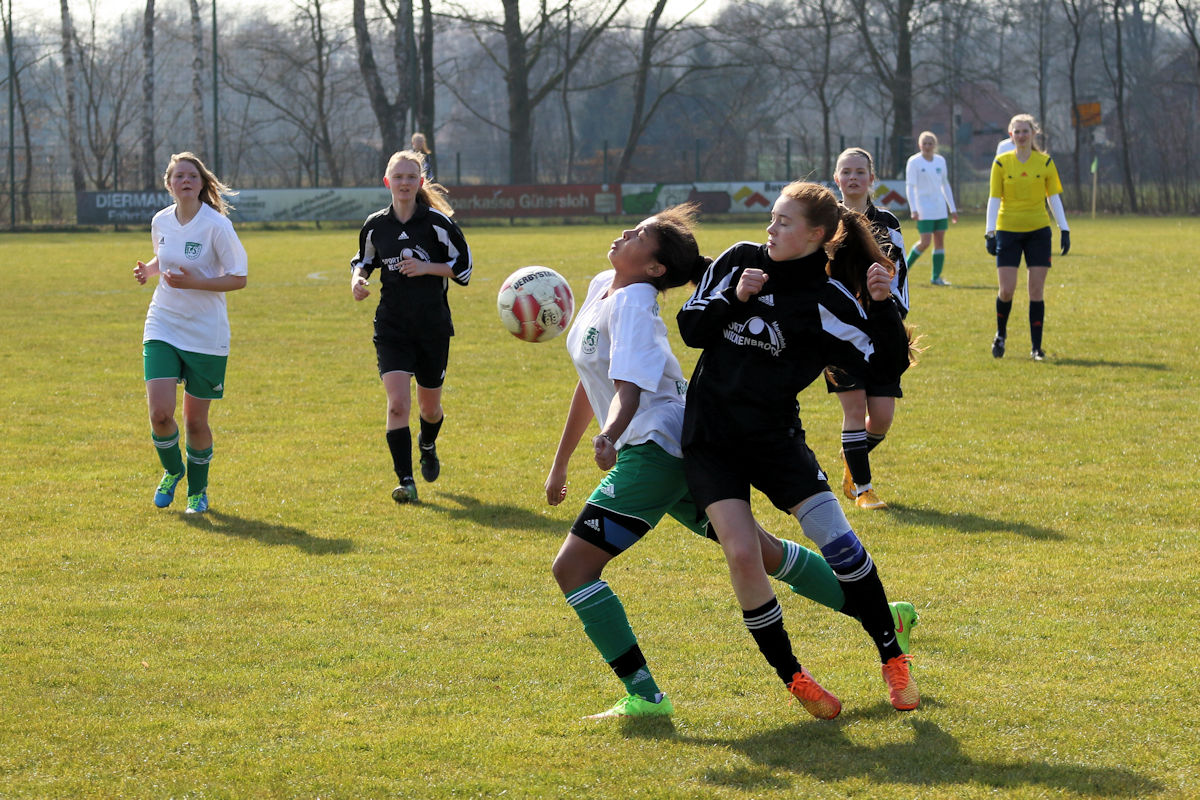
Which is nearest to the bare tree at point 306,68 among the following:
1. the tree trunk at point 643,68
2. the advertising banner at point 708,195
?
the tree trunk at point 643,68

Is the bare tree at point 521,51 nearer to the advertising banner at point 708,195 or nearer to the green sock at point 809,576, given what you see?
the advertising banner at point 708,195

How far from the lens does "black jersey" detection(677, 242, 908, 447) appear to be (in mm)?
3920

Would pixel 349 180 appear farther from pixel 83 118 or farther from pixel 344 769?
pixel 344 769

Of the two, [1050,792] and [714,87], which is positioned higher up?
[714,87]

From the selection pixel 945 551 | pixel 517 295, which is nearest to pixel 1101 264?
pixel 945 551

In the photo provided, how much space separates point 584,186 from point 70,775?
37528mm

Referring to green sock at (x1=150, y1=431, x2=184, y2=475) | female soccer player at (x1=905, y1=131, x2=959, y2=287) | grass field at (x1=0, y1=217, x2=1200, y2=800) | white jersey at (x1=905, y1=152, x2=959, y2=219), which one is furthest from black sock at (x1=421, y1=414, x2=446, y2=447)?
white jersey at (x1=905, y1=152, x2=959, y2=219)

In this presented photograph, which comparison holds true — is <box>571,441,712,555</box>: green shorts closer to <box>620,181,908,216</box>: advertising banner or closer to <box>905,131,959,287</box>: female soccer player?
<box>905,131,959,287</box>: female soccer player

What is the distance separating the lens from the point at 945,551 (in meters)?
6.20

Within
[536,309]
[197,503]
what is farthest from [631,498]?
[197,503]

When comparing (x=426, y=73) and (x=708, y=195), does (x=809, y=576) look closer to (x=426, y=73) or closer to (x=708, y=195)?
(x=708, y=195)

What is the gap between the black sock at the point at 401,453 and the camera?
24.9 ft

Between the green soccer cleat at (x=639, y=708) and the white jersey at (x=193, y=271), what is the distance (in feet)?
13.1

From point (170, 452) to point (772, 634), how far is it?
15.1 ft
